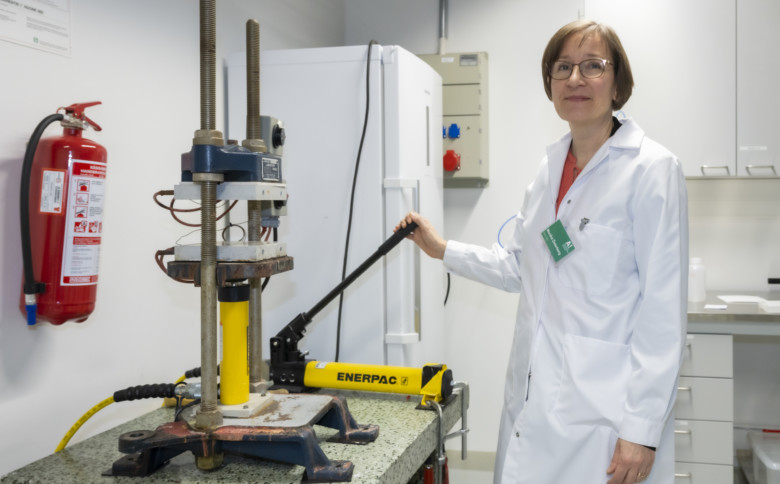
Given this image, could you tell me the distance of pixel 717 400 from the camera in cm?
254

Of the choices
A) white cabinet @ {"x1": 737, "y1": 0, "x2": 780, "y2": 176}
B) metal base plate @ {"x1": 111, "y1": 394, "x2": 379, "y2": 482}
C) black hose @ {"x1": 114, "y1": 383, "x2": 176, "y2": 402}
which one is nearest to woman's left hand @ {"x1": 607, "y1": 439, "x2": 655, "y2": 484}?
metal base plate @ {"x1": 111, "y1": 394, "x2": 379, "y2": 482}

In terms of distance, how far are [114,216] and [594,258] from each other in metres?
1.15

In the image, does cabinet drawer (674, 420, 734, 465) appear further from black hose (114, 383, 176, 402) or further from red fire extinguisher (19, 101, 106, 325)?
red fire extinguisher (19, 101, 106, 325)

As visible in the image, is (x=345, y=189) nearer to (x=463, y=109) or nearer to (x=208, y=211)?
(x=208, y=211)

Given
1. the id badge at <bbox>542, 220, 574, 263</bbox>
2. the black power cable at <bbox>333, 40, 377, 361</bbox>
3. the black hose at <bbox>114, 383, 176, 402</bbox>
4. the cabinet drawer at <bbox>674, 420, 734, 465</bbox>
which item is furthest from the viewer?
the cabinet drawer at <bbox>674, 420, 734, 465</bbox>

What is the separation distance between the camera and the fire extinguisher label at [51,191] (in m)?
1.28

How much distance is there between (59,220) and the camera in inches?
51.2

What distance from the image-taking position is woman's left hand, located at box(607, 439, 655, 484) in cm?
135

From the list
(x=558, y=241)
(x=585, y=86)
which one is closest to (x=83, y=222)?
(x=558, y=241)

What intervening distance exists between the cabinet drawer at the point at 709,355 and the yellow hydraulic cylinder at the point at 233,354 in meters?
1.95

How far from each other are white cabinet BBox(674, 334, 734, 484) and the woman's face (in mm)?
1410

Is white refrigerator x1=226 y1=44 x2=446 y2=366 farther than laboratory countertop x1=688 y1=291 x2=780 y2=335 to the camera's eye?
No

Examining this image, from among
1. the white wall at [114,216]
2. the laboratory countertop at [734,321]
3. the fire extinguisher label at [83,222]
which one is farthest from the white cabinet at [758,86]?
the fire extinguisher label at [83,222]

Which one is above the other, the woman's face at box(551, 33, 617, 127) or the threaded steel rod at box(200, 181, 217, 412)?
the woman's face at box(551, 33, 617, 127)
